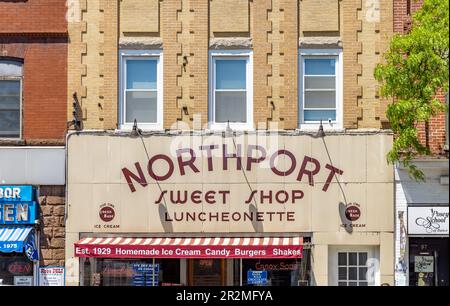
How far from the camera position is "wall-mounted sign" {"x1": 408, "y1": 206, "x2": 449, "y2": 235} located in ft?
55.9

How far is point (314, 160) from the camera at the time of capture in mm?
17453

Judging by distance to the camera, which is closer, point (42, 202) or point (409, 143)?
point (409, 143)

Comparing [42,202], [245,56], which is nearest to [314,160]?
[245,56]

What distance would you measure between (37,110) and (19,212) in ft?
8.19

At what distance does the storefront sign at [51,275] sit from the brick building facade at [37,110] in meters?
0.13

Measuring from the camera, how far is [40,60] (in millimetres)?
18000

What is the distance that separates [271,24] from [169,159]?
4077 millimetres

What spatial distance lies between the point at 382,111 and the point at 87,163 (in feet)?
23.4

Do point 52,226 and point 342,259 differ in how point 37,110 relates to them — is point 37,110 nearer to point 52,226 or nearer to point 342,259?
point 52,226

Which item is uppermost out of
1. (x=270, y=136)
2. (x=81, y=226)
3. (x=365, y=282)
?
(x=270, y=136)

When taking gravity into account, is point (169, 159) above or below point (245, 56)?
below

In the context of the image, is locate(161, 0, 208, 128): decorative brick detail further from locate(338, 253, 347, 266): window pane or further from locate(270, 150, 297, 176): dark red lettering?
locate(338, 253, 347, 266): window pane

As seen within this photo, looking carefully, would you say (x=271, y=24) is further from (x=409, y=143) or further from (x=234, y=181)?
(x=409, y=143)

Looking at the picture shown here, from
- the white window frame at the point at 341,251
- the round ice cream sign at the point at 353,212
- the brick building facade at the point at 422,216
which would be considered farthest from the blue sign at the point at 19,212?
the brick building facade at the point at 422,216
